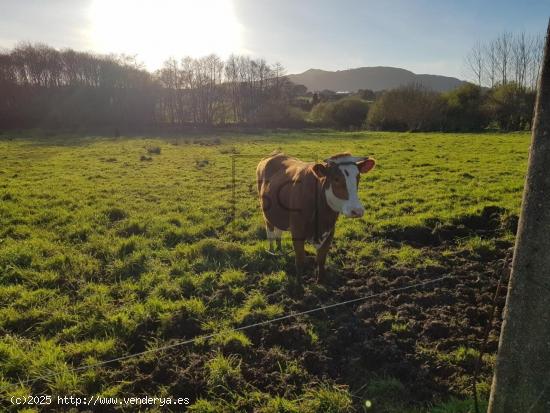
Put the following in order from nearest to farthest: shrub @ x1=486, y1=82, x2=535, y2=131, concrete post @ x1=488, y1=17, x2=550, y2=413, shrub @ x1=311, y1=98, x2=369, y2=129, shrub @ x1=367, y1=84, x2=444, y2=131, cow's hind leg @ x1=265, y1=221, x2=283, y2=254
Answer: concrete post @ x1=488, y1=17, x2=550, y2=413 → cow's hind leg @ x1=265, y1=221, x2=283, y2=254 → shrub @ x1=486, y1=82, x2=535, y2=131 → shrub @ x1=367, y1=84, x2=444, y2=131 → shrub @ x1=311, y1=98, x2=369, y2=129

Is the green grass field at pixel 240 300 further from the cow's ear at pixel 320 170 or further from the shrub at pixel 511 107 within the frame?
the shrub at pixel 511 107

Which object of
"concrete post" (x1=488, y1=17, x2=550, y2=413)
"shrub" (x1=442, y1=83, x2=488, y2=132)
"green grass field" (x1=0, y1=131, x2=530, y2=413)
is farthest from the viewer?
"shrub" (x1=442, y1=83, x2=488, y2=132)

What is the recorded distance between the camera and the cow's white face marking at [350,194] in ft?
17.1

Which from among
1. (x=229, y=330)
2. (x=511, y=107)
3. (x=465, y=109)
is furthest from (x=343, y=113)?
(x=229, y=330)

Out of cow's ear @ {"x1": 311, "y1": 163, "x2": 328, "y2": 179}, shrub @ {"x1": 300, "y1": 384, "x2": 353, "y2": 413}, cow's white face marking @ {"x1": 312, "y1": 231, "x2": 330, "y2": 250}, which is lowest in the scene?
shrub @ {"x1": 300, "y1": 384, "x2": 353, "y2": 413}

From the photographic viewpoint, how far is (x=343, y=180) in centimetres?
539

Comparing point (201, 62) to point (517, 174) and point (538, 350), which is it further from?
point (538, 350)

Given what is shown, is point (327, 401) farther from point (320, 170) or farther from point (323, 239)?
point (320, 170)

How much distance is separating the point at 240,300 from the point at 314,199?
1.82m

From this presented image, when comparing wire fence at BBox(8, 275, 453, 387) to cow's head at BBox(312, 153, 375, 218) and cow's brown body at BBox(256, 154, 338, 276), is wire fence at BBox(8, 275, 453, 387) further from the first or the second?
cow's head at BBox(312, 153, 375, 218)

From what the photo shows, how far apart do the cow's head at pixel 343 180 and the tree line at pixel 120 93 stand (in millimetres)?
43334

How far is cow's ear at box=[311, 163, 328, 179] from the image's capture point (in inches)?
214

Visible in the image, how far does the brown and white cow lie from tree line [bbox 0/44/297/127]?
4199cm

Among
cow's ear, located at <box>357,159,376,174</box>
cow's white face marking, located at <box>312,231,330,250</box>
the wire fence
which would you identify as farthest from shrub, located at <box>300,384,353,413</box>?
cow's ear, located at <box>357,159,376,174</box>
